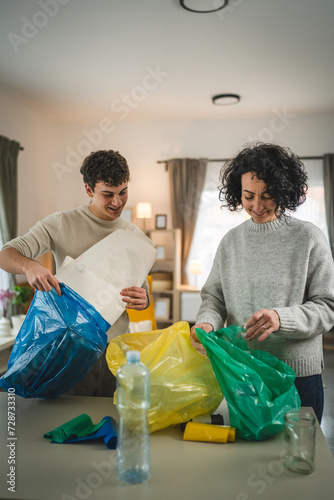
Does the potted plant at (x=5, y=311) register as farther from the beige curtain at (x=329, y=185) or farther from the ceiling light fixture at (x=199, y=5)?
the beige curtain at (x=329, y=185)

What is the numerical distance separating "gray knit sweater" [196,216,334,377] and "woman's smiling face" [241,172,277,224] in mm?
35

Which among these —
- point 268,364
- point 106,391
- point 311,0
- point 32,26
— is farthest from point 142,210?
point 268,364

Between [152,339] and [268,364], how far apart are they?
0.40 meters

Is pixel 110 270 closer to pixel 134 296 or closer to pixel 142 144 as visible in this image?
pixel 134 296

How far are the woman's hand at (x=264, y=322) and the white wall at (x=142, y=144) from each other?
4256 mm

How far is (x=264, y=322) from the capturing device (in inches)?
46.1

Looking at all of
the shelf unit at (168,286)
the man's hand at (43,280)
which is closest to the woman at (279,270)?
the man's hand at (43,280)

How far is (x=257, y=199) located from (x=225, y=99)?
11.8ft

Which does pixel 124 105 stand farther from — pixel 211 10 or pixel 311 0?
pixel 311 0

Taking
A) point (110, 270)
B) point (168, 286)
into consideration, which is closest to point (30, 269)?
point (110, 270)

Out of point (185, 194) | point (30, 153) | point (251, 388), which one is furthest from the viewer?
point (185, 194)

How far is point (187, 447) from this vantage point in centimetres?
108

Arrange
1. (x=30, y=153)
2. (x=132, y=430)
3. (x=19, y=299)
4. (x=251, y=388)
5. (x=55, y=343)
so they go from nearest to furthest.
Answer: (x=132, y=430), (x=251, y=388), (x=55, y=343), (x=19, y=299), (x=30, y=153)

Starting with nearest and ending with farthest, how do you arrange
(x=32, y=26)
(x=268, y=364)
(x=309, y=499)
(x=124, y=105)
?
(x=309, y=499) → (x=268, y=364) → (x=32, y=26) → (x=124, y=105)
